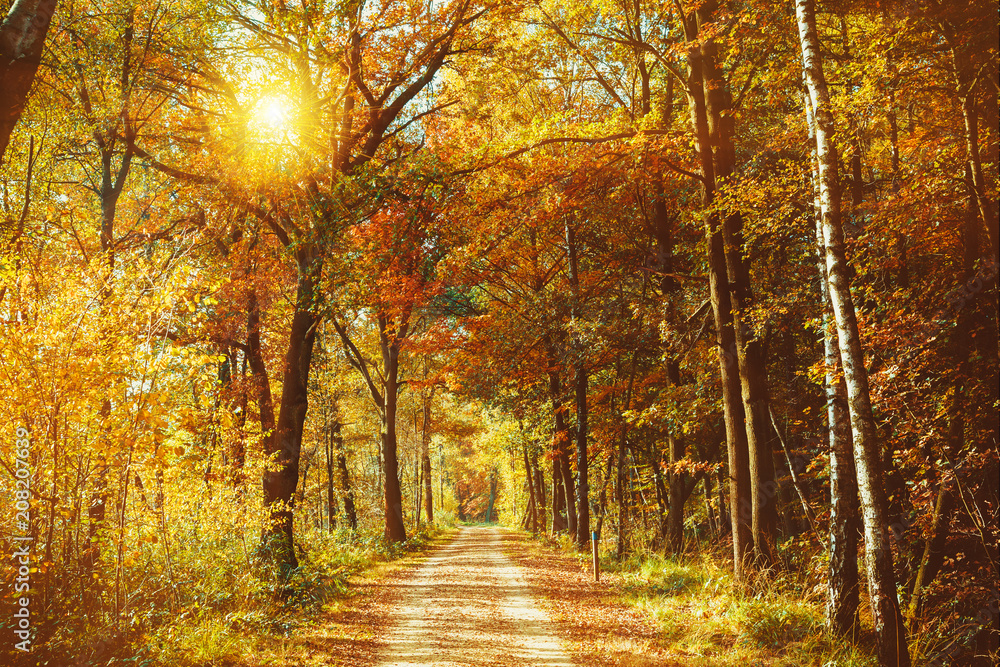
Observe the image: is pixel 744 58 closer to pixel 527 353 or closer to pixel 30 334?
pixel 527 353

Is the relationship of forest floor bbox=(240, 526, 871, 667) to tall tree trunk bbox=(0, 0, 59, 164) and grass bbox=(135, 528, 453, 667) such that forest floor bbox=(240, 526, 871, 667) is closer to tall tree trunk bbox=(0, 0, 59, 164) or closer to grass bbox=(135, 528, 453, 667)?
grass bbox=(135, 528, 453, 667)

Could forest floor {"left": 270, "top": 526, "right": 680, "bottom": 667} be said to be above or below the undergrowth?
below

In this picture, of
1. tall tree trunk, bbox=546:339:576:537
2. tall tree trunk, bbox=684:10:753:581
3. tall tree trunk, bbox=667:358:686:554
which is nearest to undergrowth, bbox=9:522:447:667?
tall tree trunk, bbox=684:10:753:581

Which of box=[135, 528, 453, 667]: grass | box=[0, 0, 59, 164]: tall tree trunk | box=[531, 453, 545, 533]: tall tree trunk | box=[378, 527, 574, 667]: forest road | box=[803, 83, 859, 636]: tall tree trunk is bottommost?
box=[531, 453, 545, 533]: tall tree trunk

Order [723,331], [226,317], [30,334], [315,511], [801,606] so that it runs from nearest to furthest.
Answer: [30,334] < [801,606] < [723,331] < [226,317] < [315,511]

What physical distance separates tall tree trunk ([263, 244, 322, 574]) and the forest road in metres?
2.50

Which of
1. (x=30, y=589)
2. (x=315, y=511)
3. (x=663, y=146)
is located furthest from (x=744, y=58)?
(x=315, y=511)

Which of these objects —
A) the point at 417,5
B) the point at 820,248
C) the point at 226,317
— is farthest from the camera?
the point at 226,317

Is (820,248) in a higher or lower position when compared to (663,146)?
lower

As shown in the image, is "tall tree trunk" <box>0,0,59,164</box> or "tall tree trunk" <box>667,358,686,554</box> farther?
"tall tree trunk" <box>667,358,686,554</box>

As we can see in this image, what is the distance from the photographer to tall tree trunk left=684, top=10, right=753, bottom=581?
9906 millimetres

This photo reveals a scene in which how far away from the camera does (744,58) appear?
36.6 feet

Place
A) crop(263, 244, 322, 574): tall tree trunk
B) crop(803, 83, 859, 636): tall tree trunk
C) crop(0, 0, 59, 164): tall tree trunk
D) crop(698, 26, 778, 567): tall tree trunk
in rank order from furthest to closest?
1. crop(263, 244, 322, 574): tall tree trunk
2. crop(698, 26, 778, 567): tall tree trunk
3. crop(803, 83, 859, 636): tall tree trunk
4. crop(0, 0, 59, 164): tall tree trunk

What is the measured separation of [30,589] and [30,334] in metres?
2.38
